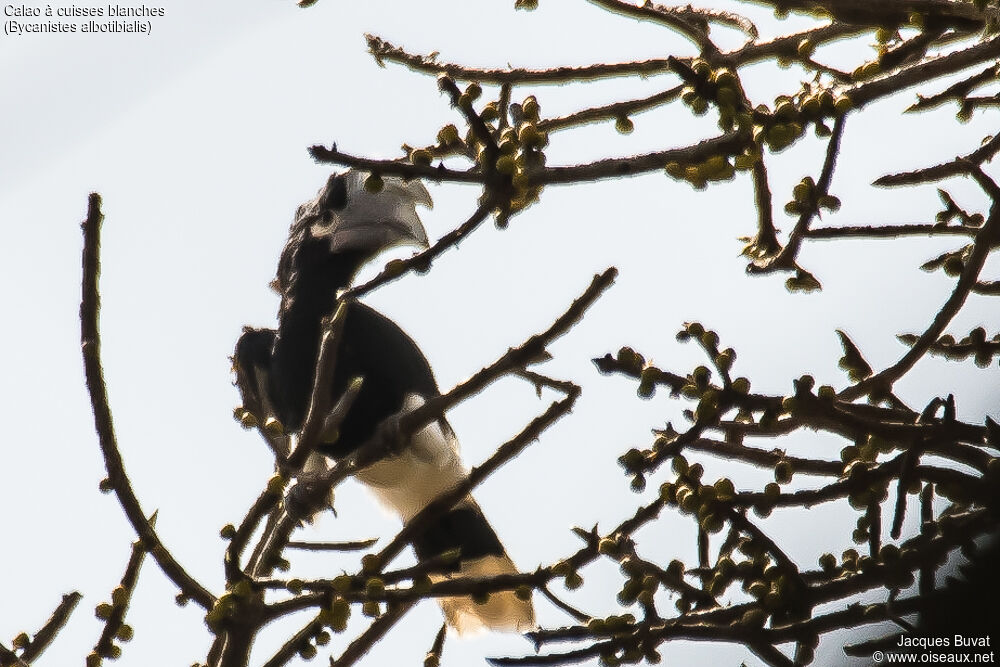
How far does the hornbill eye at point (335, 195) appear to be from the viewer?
3.08 m

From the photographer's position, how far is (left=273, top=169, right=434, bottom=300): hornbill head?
2938mm

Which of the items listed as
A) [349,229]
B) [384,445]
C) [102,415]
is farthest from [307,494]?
[349,229]

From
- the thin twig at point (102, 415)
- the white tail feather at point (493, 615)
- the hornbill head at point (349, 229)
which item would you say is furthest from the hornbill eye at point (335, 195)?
the thin twig at point (102, 415)

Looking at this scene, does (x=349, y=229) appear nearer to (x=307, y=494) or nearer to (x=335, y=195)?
(x=335, y=195)

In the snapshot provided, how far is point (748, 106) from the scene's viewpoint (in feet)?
4.33

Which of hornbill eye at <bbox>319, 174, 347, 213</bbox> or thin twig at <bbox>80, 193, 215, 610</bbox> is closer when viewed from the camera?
thin twig at <bbox>80, 193, 215, 610</bbox>

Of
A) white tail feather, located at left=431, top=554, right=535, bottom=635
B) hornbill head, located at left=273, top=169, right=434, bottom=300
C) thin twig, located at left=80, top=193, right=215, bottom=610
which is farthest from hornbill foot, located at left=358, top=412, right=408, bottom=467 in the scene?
hornbill head, located at left=273, top=169, right=434, bottom=300

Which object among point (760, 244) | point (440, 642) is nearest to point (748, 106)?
point (760, 244)

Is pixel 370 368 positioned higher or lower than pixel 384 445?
higher

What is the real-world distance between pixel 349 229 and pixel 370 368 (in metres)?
0.40

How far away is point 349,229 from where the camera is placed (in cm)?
300

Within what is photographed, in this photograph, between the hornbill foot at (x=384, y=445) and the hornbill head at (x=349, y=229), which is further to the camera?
the hornbill head at (x=349, y=229)

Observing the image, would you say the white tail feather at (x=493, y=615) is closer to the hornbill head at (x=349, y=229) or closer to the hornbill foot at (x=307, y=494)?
the hornbill head at (x=349, y=229)

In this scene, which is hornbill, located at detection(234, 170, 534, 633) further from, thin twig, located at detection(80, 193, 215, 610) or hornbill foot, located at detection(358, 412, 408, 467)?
thin twig, located at detection(80, 193, 215, 610)
